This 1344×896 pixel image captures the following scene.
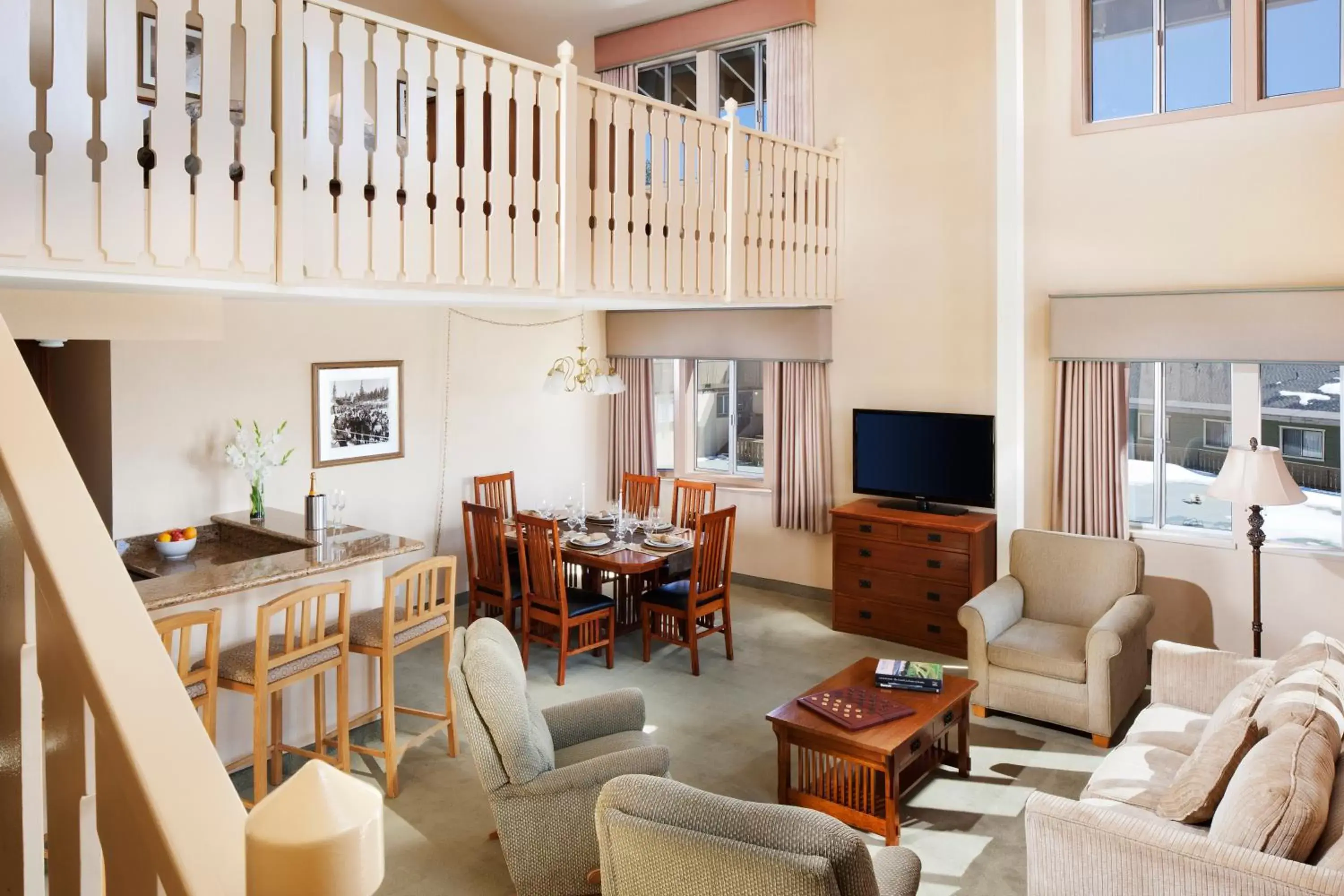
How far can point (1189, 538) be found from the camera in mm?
5684

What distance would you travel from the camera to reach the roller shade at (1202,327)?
5031mm

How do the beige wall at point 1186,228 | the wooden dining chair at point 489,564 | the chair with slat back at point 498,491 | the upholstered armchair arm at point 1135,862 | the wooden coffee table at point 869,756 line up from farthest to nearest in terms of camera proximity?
1. the chair with slat back at point 498,491
2. the wooden dining chair at point 489,564
3. the beige wall at point 1186,228
4. the wooden coffee table at point 869,756
5. the upholstered armchair arm at point 1135,862

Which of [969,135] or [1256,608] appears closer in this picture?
[1256,608]

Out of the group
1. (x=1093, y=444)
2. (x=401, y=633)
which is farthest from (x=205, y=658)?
(x=1093, y=444)

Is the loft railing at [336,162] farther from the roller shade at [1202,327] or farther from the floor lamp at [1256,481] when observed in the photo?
the floor lamp at [1256,481]

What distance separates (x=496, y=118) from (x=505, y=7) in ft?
11.8

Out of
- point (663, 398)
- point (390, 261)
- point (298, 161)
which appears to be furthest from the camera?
point (663, 398)

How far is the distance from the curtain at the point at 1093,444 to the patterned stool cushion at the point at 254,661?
4.34 m

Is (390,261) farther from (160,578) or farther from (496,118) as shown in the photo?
(160,578)

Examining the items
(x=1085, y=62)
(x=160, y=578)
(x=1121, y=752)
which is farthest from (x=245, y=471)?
(x=1085, y=62)

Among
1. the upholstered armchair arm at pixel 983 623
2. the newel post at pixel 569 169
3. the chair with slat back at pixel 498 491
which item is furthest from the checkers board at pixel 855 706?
the chair with slat back at pixel 498 491

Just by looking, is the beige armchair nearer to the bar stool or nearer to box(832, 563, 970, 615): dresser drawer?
A: box(832, 563, 970, 615): dresser drawer

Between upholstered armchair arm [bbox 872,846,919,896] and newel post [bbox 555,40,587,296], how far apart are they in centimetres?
310

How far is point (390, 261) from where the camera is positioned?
13.3ft
